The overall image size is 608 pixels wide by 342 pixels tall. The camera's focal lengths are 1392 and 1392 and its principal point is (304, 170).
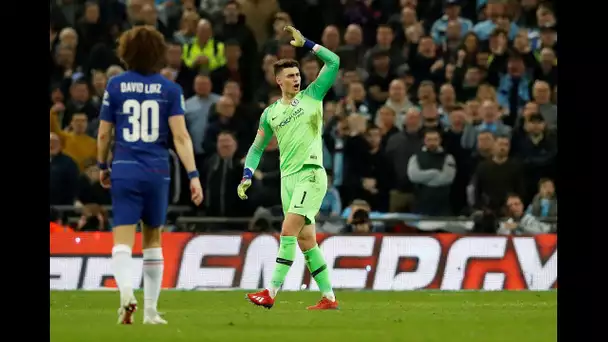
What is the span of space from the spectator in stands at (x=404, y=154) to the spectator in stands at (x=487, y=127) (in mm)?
935

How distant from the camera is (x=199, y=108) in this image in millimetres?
21172

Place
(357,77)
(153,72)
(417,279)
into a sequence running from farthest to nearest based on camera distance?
1. (357,77)
2. (417,279)
3. (153,72)

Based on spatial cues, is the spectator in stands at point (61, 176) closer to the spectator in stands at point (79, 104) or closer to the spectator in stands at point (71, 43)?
the spectator in stands at point (79, 104)

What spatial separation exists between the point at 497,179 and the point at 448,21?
13.0 ft

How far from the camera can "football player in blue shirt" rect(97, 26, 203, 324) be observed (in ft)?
38.6

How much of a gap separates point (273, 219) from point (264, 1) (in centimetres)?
496

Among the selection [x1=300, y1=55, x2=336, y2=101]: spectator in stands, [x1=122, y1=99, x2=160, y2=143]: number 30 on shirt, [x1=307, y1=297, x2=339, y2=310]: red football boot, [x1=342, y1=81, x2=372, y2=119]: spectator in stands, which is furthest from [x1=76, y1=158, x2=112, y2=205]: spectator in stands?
[x1=122, y1=99, x2=160, y2=143]: number 30 on shirt

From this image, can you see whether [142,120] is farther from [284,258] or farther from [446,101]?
[446,101]

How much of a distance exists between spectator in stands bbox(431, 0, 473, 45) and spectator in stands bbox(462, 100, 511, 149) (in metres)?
2.34

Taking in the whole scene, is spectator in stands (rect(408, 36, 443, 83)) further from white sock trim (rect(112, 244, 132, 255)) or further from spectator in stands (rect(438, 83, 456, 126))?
white sock trim (rect(112, 244, 132, 255))

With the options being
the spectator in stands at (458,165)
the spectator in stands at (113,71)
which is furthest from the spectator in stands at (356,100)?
the spectator in stands at (113,71)

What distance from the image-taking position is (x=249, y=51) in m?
22.5
